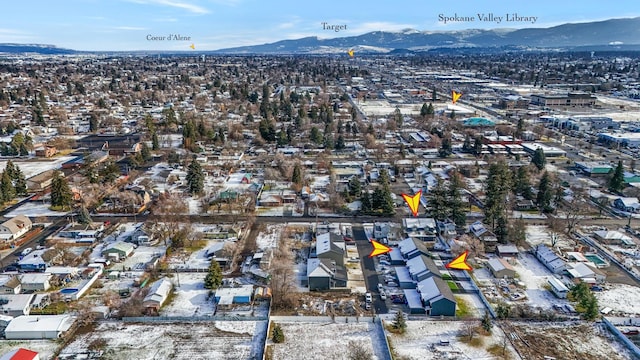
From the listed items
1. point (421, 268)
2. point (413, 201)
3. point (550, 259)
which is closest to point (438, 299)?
point (421, 268)

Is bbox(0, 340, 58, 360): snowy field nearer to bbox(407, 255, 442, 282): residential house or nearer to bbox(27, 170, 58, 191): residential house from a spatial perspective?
bbox(407, 255, 442, 282): residential house

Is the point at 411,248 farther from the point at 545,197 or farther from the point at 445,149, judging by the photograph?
the point at 445,149

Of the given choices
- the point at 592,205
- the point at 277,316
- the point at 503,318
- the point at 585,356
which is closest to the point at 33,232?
the point at 277,316

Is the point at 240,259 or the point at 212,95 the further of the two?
the point at 212,95

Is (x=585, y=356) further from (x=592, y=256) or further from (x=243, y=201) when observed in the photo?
(x=243, y=201)

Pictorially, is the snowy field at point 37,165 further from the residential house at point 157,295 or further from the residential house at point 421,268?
the residential house at point 421,268

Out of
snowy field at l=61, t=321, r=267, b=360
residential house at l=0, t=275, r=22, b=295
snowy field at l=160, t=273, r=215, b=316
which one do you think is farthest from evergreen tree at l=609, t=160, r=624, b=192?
residential house at l=0, t=275, r=22, b=295
